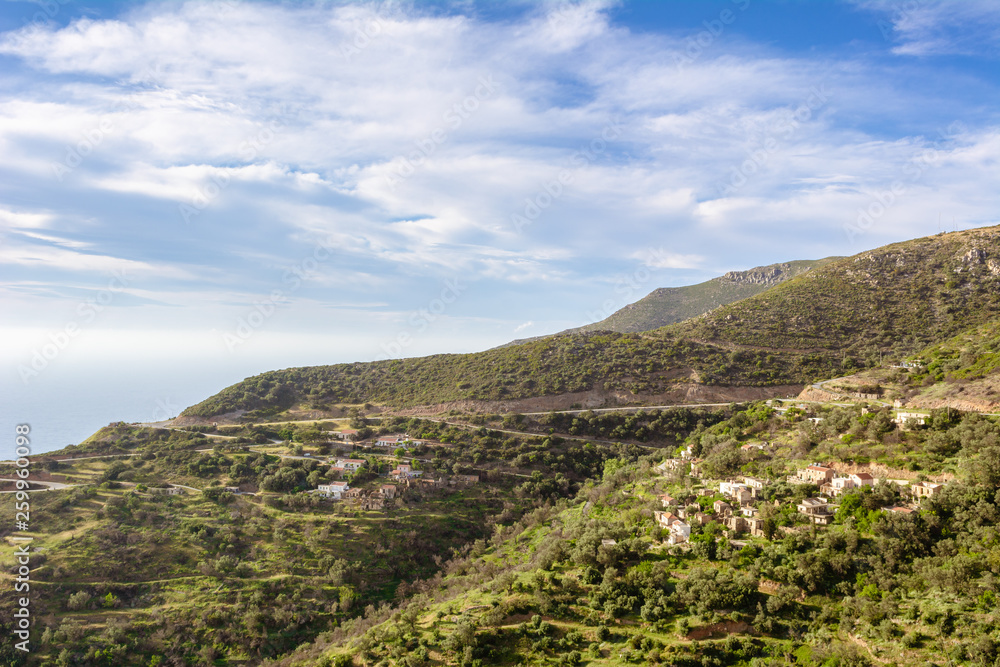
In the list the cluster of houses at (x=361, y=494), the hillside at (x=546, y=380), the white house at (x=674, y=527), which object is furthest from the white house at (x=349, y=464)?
the white house at (x=674, y=527)

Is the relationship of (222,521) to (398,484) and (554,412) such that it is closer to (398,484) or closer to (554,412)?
(398,484)

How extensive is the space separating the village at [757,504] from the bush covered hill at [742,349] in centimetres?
3262

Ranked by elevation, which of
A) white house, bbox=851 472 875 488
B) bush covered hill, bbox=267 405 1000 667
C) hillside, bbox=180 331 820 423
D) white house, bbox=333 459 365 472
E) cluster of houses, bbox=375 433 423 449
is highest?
hillside, bbox=180 331 820 423

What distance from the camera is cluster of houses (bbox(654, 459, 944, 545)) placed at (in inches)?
932

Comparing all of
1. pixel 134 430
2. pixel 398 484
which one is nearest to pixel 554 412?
pixel 398 484

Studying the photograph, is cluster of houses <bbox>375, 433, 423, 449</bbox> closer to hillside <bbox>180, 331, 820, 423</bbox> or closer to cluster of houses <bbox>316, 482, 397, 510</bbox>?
cluster of houses <bbox>316, 482, 397, 510</bbox>

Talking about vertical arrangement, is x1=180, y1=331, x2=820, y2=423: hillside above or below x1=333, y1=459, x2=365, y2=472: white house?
above

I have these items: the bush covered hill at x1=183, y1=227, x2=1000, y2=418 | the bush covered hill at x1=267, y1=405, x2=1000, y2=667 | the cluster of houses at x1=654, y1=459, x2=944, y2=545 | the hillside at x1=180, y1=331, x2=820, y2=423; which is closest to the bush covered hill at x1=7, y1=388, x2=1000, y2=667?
the bush covered hill at x1=267, y1=405, x2=1000, y2=667

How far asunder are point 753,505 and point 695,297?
109m

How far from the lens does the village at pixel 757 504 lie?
23359mm

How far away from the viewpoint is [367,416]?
213 feet

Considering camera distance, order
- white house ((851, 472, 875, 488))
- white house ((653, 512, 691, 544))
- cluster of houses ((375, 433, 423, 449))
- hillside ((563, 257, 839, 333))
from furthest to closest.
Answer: hillside ((563, 257, 839, 333)), cluster of houses ((375, 433, 423, 449)), white house ((653, 512, 691, 544)), white house ((851, 472, 875, 488))

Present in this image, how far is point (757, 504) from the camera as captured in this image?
26.2 metres

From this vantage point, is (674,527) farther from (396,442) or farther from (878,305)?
(878,305)
